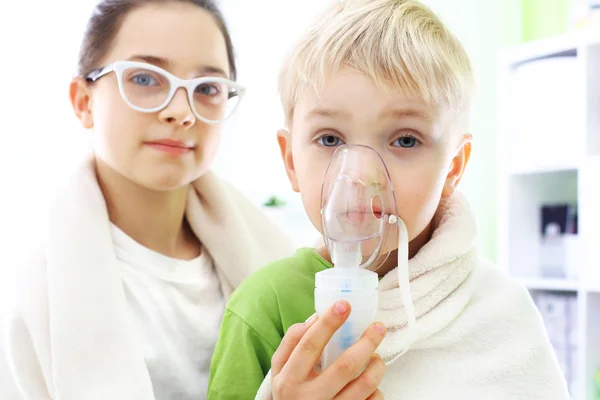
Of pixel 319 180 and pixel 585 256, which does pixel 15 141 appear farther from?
pixel 585 256

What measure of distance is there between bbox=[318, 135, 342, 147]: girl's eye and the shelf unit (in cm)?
195

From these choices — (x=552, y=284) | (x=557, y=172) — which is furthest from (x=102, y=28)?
(x=557, y=172)

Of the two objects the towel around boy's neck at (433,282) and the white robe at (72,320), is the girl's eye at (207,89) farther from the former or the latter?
the towel around boy's neck at (433,282)

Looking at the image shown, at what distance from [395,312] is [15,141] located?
1758 millimetres

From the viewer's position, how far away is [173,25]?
4.59ft

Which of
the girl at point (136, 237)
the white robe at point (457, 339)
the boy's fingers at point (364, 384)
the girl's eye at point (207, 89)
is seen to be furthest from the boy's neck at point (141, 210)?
the boy's fingers at point (364, 384)

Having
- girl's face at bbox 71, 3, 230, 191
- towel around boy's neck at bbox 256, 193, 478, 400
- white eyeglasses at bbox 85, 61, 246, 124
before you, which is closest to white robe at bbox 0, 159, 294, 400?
girl's face at bbox 71, 3, 230, 191

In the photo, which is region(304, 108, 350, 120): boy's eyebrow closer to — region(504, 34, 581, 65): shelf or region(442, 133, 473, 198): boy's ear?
region(442, 133, 473, 198): boy's ear

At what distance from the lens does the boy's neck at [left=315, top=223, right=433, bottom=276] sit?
1.15m

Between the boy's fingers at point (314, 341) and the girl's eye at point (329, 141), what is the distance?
296mm

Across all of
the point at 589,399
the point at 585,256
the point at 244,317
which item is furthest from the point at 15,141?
the point at 589,399

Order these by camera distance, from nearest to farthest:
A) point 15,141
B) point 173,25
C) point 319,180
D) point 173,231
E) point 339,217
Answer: point 339,217 < point 319,180 < point 173,25 < point 173,231 < point 15,141

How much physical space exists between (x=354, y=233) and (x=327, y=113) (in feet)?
0.69

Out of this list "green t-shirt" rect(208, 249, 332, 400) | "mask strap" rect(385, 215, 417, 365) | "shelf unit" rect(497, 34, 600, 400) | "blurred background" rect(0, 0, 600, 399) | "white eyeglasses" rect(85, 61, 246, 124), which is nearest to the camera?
"mask strap" rect(385, 215, 417, 365)
